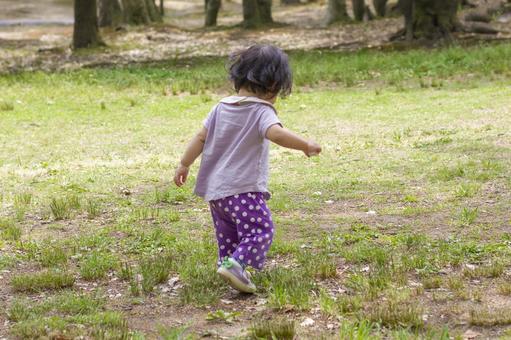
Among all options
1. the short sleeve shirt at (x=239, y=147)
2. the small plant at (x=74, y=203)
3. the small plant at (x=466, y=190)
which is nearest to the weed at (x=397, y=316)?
the short sleeve shirt at (x=239, y=147)

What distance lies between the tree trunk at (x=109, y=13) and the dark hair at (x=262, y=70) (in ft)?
92.9

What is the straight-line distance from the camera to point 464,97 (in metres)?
14.5

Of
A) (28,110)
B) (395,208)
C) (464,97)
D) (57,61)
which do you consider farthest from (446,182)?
(57,61)

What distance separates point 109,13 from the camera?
33406 millimetres

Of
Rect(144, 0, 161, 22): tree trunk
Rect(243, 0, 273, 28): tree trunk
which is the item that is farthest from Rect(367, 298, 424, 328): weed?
Rect(144, 0, 161, 22): tree trunk

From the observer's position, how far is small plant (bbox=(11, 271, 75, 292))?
5918mm

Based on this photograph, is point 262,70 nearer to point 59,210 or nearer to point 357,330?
point 357,330

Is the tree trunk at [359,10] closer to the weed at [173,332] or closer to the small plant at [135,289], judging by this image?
the small plant at [135,289]

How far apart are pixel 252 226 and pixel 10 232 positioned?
2.65 m

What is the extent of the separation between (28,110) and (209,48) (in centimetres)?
1126

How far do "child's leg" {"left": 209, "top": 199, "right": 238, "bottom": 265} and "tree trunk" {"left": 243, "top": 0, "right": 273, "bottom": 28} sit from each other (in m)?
25.7

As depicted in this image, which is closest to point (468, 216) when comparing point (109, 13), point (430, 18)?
point (430, 18)

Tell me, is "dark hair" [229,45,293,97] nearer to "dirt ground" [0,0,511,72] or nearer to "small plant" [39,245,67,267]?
"small plant" [39,245,67,267]

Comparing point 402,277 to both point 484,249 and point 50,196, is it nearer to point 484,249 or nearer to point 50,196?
point 484,249
